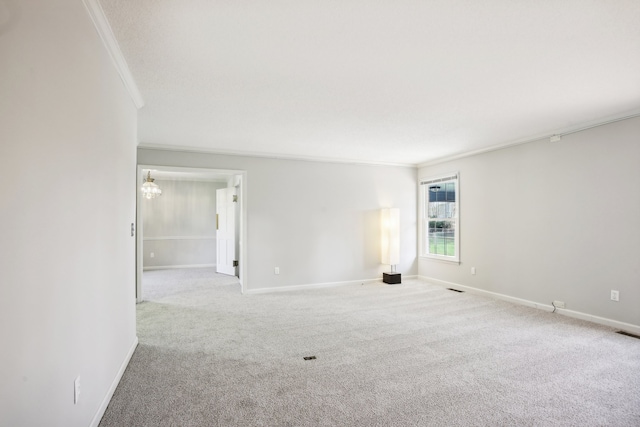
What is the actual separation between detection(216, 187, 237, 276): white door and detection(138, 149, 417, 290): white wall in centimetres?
169

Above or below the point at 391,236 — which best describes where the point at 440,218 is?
above

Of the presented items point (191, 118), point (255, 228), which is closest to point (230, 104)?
point (191, 118)

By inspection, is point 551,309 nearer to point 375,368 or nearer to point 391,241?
point 391,241

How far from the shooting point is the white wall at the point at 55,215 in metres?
1.10

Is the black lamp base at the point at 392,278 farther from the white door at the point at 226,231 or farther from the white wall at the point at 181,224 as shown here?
the white wall at the point at 181,224

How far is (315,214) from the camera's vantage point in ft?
19.6

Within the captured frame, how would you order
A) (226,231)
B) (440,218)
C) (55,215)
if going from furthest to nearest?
(226,231) < (440,218) < (55,215)

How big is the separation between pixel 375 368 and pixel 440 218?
4.26m

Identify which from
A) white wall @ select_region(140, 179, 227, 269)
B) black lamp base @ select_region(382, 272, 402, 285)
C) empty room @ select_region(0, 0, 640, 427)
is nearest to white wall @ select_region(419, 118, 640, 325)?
empty room @ select_region(0, 0, 640, 427)

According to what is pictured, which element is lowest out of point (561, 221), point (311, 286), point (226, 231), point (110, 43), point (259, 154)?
point (311, 286)

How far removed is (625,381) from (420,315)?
2.02 m

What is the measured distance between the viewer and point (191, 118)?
382 cm

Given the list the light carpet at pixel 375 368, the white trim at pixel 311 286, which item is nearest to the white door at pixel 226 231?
the white trim at pixel 311 286

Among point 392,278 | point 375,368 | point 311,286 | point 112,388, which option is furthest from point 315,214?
point 112,388
